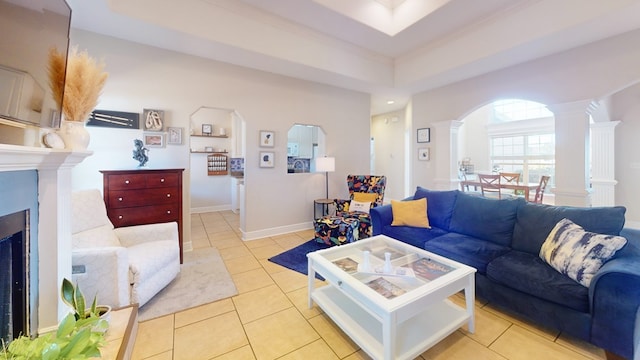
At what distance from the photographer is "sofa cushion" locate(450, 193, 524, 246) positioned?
2.42 metres

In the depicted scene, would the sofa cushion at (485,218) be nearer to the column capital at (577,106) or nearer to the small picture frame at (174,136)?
the column capital at (577,106)

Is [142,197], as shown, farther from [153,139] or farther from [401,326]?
[401,326]

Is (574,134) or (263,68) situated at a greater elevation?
(263,68)

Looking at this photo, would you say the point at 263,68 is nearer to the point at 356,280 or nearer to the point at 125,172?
the point at 125,172

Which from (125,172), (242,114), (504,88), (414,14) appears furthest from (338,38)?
(125,172)

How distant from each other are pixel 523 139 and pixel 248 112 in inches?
304

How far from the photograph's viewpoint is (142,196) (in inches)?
111

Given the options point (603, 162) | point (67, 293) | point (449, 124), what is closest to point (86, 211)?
point (67, 293)

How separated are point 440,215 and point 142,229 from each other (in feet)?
11.2

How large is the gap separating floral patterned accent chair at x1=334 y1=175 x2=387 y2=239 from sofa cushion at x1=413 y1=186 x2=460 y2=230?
100 cm

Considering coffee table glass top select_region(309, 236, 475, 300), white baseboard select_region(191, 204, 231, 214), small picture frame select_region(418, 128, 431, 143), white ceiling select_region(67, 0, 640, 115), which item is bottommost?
white baseboard select_region(191, 204, 231, 214)

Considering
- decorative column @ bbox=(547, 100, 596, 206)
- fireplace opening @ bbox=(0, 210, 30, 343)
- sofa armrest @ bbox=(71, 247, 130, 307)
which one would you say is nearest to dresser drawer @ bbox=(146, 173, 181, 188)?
sofa armrest @ bbox=(71, 247, 130, 307)

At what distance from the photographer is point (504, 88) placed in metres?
3.79

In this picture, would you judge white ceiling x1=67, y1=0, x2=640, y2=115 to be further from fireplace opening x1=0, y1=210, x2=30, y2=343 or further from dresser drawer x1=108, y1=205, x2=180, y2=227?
fireplace opening x1=0, y1=210, x2=30, y2=343
